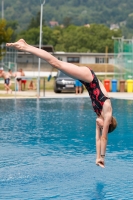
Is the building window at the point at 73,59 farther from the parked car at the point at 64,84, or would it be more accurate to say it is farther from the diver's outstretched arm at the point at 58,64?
the diver's outstretched arm at the point at 58,64

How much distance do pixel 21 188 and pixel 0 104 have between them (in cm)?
1834

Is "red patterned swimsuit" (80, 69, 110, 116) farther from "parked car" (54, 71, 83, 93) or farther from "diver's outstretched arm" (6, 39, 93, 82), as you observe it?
"parked car" (54, 71, 83, 93)

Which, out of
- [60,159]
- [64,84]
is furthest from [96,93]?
[64,84]

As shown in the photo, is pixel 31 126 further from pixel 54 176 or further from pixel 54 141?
pixel 54 176

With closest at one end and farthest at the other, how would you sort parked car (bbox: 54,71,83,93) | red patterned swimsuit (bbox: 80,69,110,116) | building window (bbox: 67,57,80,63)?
1. red patterned swimsuit (bbox: 80,69,110,116)
2. parked car (bbox: 54,71,83,93)
3. building window (bbox: 67,57,80,63)

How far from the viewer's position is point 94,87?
995 centimetres

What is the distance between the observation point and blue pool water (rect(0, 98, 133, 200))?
31.8 feet

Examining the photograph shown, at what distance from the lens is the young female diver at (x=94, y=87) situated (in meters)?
9.52

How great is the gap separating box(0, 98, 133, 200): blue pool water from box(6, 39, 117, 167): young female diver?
2.42 ft

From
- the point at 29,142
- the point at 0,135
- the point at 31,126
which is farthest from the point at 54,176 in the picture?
the point at 31,126

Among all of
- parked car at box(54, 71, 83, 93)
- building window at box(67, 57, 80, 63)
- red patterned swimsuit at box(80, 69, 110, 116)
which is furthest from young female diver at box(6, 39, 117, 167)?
building window at box(67, 57, 80, 63)

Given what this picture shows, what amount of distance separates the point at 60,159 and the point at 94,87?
120 inches

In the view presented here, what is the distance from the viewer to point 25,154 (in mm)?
A: 13297

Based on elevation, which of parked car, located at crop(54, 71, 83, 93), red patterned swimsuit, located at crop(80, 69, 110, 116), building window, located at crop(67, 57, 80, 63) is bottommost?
building window, located at crop(67, 57, 80, 63)
